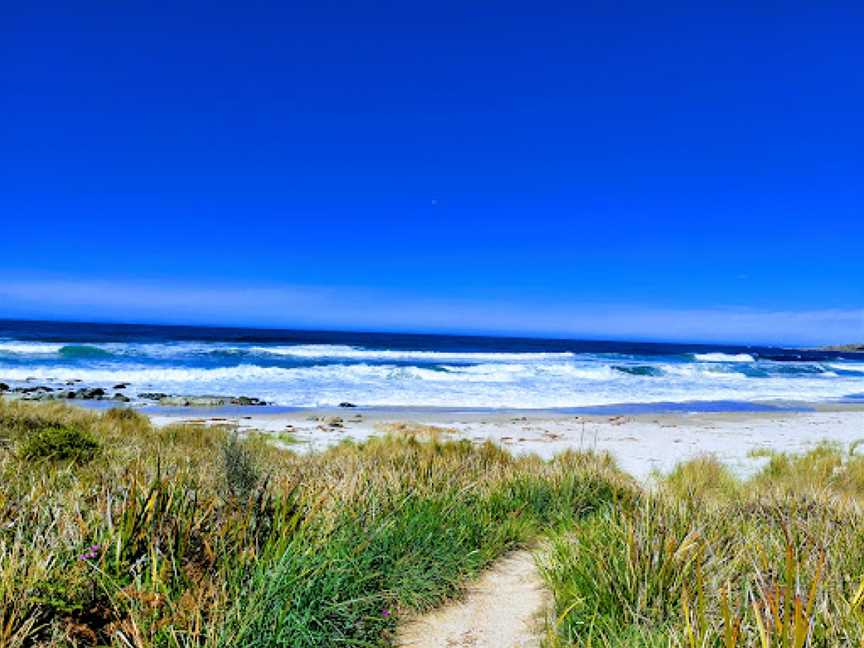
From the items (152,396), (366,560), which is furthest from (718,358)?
(366,560)

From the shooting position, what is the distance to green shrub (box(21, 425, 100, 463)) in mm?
6734

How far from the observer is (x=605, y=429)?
16797 millimetres

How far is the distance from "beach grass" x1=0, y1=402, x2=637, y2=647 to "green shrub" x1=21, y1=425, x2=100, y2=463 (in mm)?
195

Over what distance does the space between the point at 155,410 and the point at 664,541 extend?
18622mm

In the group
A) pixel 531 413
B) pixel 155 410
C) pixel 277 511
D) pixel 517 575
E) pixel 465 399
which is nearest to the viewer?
pixel 277 511

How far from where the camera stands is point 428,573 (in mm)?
4324

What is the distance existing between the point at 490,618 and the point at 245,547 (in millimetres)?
1810

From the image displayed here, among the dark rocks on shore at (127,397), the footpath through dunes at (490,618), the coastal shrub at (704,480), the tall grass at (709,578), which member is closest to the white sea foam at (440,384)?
the dark rocks on shore at (127,397)

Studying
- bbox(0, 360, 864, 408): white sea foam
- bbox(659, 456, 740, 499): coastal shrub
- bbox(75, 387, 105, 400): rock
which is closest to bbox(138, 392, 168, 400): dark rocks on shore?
bbox(75, 387, 105, 400): rock

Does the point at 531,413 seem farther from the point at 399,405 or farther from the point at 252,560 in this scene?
the point at 252,560

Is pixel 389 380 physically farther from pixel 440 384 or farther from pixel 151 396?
pixel 151 396

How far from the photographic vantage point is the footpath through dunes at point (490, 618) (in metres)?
3.76

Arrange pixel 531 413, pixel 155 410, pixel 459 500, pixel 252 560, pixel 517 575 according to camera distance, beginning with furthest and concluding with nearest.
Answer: pixel 531 413 < pixel 155 410 < pixel 459 500 < pixel 517 575 < pixel 252 560

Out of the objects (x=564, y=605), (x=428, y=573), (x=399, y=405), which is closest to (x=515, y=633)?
(x=564, y=605)
